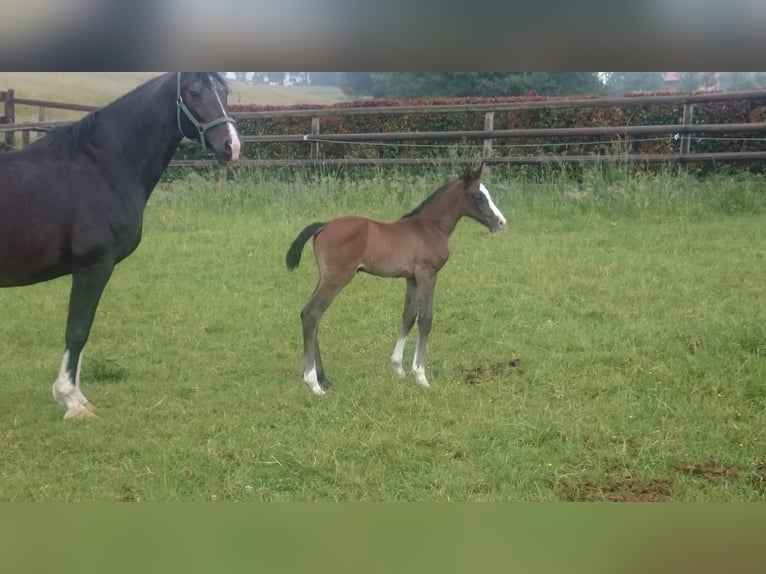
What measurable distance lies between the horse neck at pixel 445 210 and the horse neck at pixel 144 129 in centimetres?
110

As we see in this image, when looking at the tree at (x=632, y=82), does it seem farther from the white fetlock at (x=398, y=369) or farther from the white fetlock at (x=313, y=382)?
the white fetlock at (x=313, y=382)

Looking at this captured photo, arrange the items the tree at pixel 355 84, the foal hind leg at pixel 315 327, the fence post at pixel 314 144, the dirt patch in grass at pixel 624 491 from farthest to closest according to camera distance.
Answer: the fence post at pixel 314 144
the foal hind leg at pixel 315 327
the tree at pixel 355 84
the dirt patch in grass at pixel 624 491

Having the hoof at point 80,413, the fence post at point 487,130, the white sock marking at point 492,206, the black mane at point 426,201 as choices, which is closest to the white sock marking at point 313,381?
the black mane at point 426,201

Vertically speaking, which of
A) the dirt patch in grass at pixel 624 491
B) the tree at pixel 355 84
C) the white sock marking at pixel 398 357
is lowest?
the dirt patch in grass at pixel 624 491

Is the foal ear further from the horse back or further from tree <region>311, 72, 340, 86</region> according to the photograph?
the horse back

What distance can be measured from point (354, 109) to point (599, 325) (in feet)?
4.64

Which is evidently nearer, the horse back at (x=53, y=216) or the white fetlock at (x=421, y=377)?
the horse back at (x=53, y=216)

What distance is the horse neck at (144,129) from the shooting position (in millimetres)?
3291

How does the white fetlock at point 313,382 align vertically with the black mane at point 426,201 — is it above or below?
below

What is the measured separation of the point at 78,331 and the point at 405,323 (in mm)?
1388

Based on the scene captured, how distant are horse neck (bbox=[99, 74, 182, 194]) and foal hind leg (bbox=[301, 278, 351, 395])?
0.85 metres

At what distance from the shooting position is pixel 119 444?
127 inches

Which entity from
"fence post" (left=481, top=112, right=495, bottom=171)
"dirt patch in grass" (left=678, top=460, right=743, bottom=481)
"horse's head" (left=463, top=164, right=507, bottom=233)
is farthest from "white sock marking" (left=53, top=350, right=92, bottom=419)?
"dirt patch in grass" (left=678, top=460, right=743, bottom=481)

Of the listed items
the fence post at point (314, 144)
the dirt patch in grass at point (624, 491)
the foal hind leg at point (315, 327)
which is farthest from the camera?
the fence post at point (314, 144)
